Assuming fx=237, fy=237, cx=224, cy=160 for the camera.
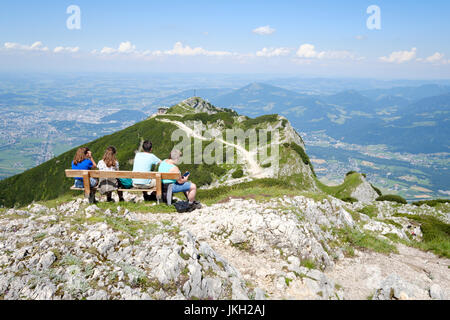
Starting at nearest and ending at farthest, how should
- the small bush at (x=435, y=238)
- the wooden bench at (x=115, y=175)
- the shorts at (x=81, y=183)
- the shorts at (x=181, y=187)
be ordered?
1. the wooden bench at (x=115, y=175)
2. the shorts at (x=81, y=183)
3. the shorts at (x=181, y=187)
4. the small bush at (x=435, y=238)

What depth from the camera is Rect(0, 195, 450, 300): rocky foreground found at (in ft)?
19.4

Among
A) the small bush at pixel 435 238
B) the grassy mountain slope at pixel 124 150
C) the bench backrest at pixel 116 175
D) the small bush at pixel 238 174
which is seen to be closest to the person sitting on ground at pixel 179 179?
the bench backrest at pixel 116 175

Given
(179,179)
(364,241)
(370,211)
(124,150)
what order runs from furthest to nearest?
1. (124,150)
2. (370,211)
3. (364,241)
4. (179,179)

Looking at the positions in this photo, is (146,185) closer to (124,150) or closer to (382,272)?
(382,272)

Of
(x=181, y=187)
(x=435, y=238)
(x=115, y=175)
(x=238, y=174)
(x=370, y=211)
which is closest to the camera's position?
(x=115, y=175)

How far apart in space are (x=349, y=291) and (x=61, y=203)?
45.5ft

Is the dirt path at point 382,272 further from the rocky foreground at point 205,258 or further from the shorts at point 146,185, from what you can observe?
the shorts at point 146,185

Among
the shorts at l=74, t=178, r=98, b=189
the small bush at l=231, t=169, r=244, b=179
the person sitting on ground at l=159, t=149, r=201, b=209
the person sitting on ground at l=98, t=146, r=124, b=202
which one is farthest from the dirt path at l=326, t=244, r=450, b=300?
the small bush at l=231, t=169, r=244, b=179

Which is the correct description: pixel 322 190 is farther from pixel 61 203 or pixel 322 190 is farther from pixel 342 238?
pixel 61 203

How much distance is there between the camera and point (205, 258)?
25.6 feet

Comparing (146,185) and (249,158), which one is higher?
(146,185)

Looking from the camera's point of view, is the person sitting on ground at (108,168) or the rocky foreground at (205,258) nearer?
the rocky foreground at (205,258)

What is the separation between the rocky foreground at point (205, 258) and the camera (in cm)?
591

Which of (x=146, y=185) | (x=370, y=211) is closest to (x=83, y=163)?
(x=146, y=185)
